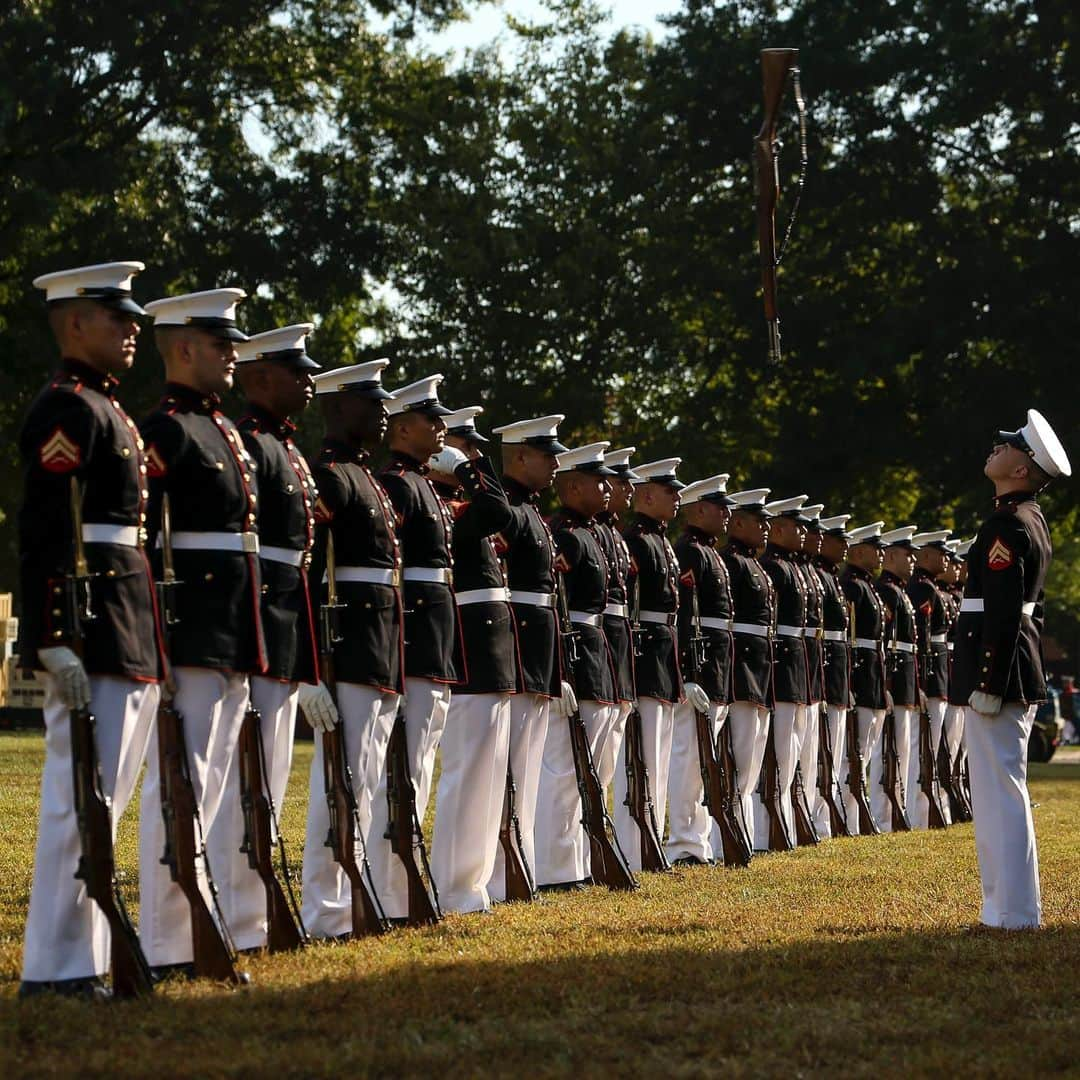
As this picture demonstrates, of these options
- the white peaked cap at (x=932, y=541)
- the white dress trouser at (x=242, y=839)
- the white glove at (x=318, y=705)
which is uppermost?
the white peaked cap at (x=932, y=541)

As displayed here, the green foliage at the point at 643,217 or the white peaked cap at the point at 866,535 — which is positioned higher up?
the green foliage at the point at 643,217

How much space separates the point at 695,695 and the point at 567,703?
1912mm

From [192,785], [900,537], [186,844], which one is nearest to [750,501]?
[900,537]

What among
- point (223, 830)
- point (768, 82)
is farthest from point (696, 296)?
point (223, 830)

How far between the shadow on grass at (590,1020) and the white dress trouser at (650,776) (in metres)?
3.80

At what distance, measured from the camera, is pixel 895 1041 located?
223 inches

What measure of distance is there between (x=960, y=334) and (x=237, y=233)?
10.6 m

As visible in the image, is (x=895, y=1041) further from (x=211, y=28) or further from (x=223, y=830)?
(x=211, y=28)

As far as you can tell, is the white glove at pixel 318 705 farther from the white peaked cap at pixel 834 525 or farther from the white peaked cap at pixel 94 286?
the white peaked cap at pixel 834 525

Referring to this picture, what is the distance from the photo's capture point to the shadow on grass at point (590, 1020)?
5.18 m

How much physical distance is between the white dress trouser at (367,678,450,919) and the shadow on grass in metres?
0.71

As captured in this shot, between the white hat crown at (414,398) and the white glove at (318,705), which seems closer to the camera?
the white glove at (318,705)

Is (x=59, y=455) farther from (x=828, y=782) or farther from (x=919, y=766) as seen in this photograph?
(x=919, y=766)

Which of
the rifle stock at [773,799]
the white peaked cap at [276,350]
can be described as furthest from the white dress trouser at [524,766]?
the rifle stock at [773,799]
